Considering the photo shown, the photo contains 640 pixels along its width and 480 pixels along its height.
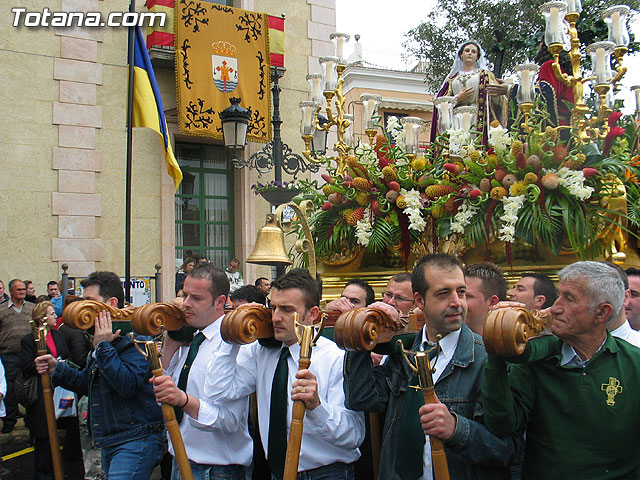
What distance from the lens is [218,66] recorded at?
1232 centimetres

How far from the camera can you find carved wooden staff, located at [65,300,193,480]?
2877 millimetres

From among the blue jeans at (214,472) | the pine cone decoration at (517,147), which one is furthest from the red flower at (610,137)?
the blue jeans at (214,472)

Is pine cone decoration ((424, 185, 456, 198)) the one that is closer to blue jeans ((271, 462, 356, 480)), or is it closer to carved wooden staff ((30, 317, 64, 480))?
blue jeans ((271, 462, 356, 480))

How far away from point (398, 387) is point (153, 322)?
1269mm

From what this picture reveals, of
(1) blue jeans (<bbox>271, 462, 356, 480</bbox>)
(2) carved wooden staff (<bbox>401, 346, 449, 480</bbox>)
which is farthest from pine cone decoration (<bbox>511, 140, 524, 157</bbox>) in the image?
(2) carved wooden staff (<bbox>401, 346, 449, 480</bbox>)

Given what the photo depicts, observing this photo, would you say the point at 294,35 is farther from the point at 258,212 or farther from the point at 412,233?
the point at 412,233

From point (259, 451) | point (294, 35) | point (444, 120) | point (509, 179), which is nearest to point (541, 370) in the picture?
point (259, 451)

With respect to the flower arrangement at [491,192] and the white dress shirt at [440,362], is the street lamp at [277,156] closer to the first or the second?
the flower arrangement at [491,192]

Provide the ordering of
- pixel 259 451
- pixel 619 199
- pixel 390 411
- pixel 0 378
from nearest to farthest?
pixel 390 411 → pixel 259 451 → pixel 619 199 → pixel 0 378

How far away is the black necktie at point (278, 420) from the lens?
3029mm

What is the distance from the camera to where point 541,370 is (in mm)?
2422

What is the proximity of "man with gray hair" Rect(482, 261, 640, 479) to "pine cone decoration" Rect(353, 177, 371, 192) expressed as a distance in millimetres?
2863

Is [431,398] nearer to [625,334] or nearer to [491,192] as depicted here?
[625,334]

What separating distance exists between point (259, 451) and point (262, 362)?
0.80 meters
